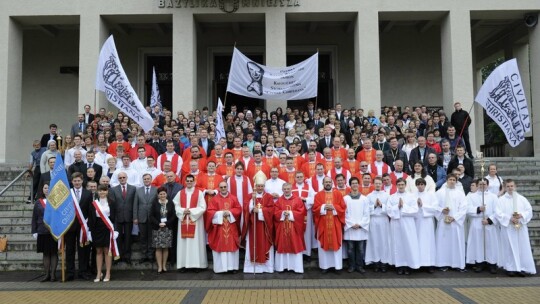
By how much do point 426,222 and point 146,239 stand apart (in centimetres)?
584

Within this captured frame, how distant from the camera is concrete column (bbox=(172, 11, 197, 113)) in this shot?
1730 cm

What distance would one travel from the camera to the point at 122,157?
11352 millimetres

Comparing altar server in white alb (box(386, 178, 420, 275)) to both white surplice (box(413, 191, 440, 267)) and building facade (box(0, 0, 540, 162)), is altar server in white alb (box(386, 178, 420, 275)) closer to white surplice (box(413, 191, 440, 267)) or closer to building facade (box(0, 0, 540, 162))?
white surplice (box(413, 191, 440, 267))

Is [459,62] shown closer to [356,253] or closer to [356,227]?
[356,227]

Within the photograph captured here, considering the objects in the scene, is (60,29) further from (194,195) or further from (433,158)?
(433,158)

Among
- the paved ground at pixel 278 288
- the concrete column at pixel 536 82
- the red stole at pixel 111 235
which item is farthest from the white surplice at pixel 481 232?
the concrete column at pixel 536 82

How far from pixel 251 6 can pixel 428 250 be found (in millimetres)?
11143

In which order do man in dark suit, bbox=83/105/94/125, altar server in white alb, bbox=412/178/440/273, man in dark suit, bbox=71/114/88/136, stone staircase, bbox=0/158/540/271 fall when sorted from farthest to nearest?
man in dark suit, bbox=83/105/94/125, man in dark suit, bbox=71/114/88/136, stone staircase, bbox=0/158/540/271, altar server in white alb, bbox=412/178/440/273

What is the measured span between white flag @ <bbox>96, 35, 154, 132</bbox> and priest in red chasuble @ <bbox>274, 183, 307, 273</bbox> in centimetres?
411

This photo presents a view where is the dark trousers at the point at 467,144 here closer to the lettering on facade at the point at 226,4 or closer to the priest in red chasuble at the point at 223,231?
the lettering on facade at the point at 226,4

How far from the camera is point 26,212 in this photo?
1189 cm

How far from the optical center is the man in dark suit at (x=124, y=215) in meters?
10.1

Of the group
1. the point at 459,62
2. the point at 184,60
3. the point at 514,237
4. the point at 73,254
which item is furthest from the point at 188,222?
the point at 459,62

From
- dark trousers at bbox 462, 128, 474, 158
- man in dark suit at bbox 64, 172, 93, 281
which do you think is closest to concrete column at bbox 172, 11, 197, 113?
man in dark suit at bbox 64, 172, 93, 281
